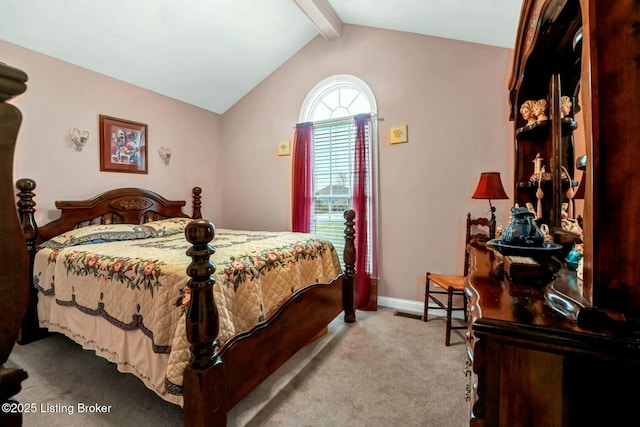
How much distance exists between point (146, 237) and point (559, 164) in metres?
3.17

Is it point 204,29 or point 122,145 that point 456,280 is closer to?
point 204,29

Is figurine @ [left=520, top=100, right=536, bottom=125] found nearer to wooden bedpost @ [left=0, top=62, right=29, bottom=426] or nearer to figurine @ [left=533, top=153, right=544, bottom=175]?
figurine @ [left=533, top=153, right=544, bottom=175]

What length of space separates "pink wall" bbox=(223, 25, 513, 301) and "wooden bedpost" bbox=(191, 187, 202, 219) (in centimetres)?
130

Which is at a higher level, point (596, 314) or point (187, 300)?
point (596, 314)

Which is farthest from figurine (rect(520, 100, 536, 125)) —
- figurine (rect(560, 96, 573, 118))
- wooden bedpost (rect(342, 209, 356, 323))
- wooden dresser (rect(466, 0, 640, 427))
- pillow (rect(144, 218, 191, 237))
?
pillow (rect(144, 218, 191, 237))

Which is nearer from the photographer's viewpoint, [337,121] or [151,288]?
[151,288]

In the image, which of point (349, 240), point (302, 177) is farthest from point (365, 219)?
point (302, 177)

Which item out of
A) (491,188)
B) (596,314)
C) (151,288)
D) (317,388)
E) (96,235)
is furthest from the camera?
(96,235)

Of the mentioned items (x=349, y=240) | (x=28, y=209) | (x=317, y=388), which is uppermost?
(x=28, y=209)

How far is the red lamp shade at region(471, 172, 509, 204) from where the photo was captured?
2283 millimetres

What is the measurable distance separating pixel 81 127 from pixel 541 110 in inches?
148

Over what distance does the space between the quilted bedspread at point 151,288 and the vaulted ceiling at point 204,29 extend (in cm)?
169

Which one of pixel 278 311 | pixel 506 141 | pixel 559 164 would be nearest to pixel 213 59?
pixel 278 311

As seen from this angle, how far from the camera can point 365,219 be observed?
322 cm
